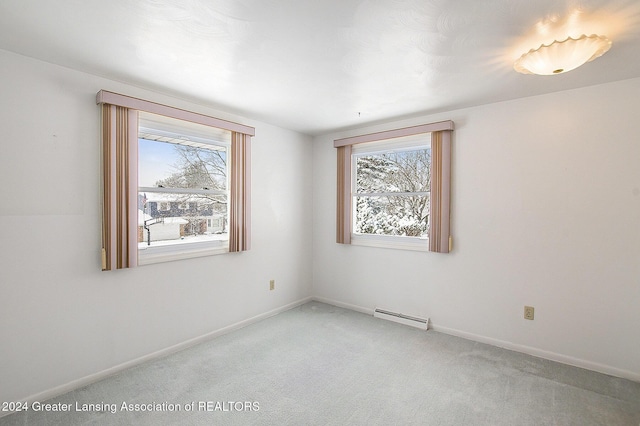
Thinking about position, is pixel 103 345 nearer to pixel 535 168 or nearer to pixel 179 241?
pixel 179 241

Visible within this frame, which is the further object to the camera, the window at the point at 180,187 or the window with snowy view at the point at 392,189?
the window with snowy view at the point at 392,189

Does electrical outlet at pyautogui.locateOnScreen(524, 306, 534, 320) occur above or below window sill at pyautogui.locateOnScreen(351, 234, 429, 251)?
below

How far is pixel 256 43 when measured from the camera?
1852mm

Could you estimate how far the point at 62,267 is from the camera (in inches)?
85.9

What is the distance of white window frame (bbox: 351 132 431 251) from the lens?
3426 mm

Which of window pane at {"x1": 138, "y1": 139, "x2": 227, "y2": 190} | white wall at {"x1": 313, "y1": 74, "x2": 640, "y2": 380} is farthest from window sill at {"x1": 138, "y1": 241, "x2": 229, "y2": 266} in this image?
white wall at {"x1": 313, "y1": 74, "x2": 640, "y2": 380}

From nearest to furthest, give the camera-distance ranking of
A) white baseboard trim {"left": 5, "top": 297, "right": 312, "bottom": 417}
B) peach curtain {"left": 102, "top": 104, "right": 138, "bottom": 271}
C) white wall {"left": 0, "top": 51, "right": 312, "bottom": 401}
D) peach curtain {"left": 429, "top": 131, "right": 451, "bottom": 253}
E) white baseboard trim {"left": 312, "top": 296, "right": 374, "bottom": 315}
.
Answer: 1. white wall {"left": 0, "top": 51, "right": 312, "bottom": 401}
2. white baseboard trim {"left": 5, "top": 297, "right": 312, "bottom": 417}
3. peach curtain {"left": 102, "top": 104, "right": 138, "bottom": 271}
4. peach curtain {"left": 429, "top": 131, "right": 451, "bottom": 253}
5. white baseboard trim {"left": 312, "top": 296, "right": 374, "bottom": 315}

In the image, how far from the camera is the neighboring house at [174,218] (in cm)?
270

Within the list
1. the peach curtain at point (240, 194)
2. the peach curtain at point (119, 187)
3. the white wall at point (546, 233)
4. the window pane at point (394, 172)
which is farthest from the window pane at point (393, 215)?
the peach curtain at point (119, 187)

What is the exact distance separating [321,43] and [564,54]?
1.42 metres

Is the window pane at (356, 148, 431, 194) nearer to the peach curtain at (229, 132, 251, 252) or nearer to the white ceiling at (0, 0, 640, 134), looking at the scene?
the white ceiling at (0, 0, 640, 134)

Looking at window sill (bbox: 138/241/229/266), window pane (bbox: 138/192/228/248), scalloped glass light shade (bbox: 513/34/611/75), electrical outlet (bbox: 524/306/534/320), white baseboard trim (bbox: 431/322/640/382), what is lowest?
white baseboard trim (bbox: 431/322/640/382)

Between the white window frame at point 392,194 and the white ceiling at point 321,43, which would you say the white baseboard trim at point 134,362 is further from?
the white ceiling at point 321,43

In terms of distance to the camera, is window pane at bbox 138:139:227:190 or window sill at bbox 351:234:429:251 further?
window sill at bbox 351:234:429:251
